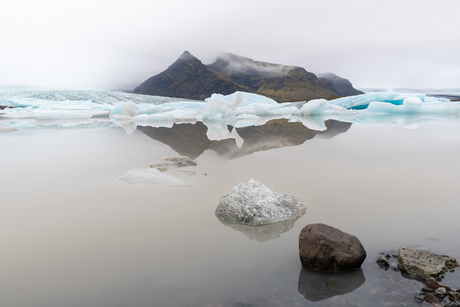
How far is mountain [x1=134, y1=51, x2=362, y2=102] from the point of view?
162m

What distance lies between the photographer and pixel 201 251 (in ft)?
5.58

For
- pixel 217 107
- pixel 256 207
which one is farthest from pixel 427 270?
pixel 217 107

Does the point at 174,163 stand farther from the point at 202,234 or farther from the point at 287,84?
the point at 287,84

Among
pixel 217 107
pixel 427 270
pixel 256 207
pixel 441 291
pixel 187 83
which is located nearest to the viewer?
pixel 441 291

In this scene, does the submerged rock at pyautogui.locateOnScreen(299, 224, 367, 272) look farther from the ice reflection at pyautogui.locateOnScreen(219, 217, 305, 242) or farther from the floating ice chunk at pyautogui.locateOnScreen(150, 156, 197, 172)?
the floating ice chunk at pyautogui.locateOnScreen(150, 156, 197, 172)

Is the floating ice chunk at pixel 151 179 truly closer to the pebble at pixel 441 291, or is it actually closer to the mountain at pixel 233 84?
the pebble at pixel 441 291

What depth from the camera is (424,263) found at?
1.46m

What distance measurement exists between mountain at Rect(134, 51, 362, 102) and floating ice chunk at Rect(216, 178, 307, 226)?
15270cm

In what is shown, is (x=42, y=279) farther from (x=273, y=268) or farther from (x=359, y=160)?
(x=359, y=160)

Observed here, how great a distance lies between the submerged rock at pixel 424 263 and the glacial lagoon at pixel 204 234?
0.06 m

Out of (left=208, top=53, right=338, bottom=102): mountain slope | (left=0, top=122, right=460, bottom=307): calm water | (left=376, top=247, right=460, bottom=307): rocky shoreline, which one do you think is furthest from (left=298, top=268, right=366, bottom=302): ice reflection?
(left=208, top=53, right=338, bottom=102): mountain slope

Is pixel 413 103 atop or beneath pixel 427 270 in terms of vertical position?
atop

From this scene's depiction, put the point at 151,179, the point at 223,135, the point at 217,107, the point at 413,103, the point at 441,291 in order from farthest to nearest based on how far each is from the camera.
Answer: the point at 413,103 < the point at 217,107 < the point at 223,135 < the point at 151,179 < the point at 441,291

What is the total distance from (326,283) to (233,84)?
17347cm
